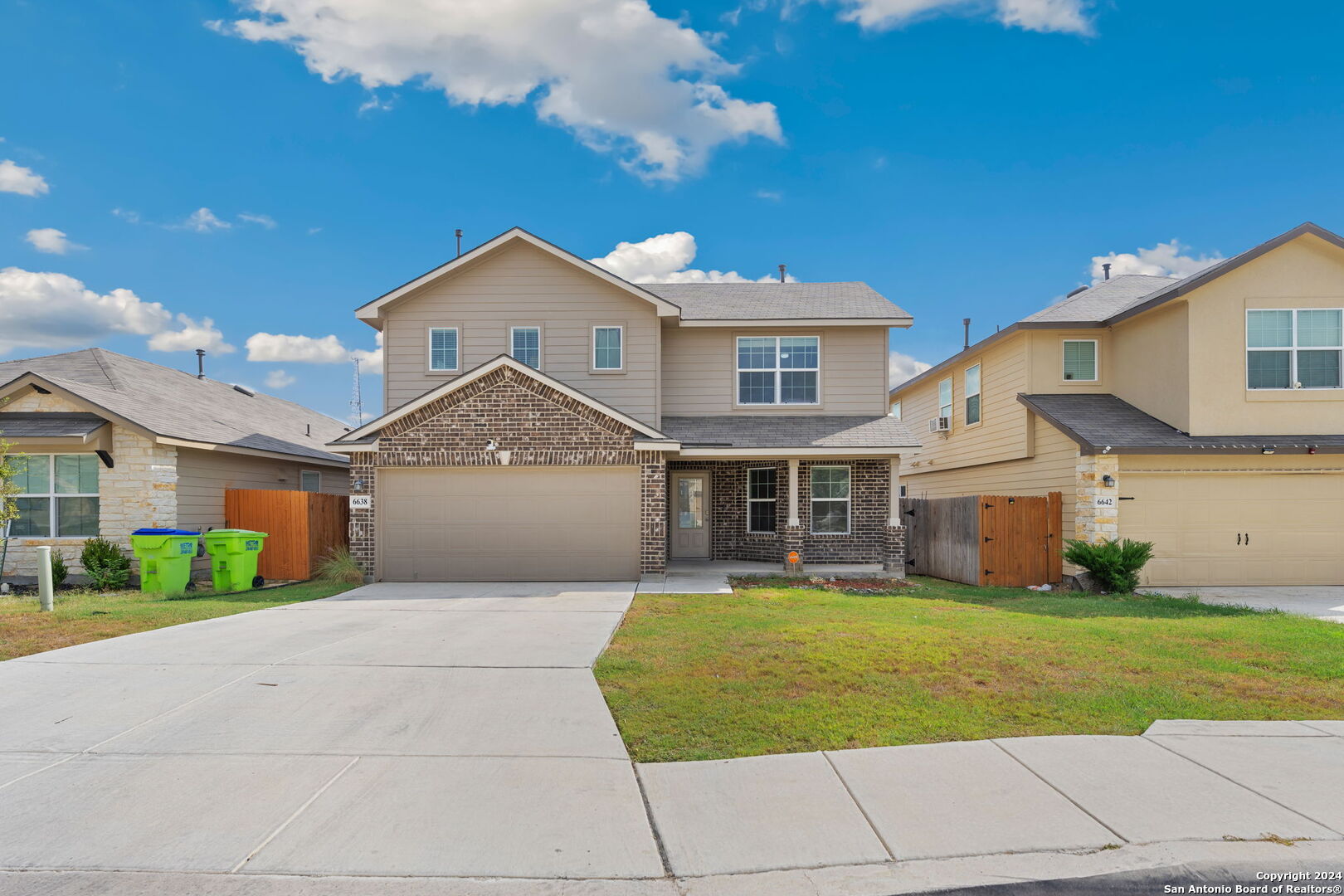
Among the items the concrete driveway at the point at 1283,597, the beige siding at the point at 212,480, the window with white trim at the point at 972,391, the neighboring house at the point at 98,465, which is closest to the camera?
the concrete driveway at the point at 1283,597

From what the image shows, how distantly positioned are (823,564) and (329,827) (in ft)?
44.4

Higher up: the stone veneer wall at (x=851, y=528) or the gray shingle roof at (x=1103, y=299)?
the gray shingle roof at (x=1103, y=299)

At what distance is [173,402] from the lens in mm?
17859

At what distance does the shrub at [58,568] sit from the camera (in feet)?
47.7

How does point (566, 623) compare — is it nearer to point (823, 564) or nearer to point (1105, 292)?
point (823, 564)

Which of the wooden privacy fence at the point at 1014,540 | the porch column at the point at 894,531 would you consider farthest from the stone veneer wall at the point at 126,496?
the wooden privacy fence at the point at 1014,540

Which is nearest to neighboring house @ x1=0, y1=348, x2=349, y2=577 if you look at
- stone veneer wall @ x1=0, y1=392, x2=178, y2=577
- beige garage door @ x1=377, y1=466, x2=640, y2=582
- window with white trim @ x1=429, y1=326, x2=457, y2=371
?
stone veneer wall @ x1=0, y1=392, x2=178, y2=577

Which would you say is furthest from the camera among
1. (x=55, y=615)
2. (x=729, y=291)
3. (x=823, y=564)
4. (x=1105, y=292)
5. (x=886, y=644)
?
(x=729, y=291)

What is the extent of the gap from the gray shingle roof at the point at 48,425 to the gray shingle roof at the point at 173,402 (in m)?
0.38

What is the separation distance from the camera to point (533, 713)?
639 cm

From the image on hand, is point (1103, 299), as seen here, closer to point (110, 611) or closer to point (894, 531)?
point (894, 531)

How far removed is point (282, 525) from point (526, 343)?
6317 millimetres

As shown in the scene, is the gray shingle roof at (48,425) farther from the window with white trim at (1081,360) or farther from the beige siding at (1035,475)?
the window with white trim at (1081,360)

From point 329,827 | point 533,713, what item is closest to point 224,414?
point 533,713
